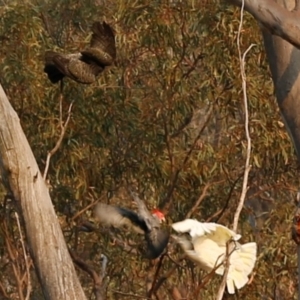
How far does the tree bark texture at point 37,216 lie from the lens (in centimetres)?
309

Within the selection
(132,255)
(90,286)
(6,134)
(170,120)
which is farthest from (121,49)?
(6,134)

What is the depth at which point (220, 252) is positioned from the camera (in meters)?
2.23

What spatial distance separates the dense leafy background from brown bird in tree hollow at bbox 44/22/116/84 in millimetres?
841

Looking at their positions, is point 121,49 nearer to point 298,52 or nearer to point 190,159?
point 190,159

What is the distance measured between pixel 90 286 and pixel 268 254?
1676mm

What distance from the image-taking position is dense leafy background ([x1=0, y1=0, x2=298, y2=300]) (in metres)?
5.34

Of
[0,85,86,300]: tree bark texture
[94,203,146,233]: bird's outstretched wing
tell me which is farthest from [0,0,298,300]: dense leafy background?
[0,85,86,300]: tree bark texture

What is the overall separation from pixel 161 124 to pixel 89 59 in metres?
1.37

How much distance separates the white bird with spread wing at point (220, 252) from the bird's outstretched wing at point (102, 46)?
217 centimetres

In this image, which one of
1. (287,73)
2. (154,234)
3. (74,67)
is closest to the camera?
(154,234)

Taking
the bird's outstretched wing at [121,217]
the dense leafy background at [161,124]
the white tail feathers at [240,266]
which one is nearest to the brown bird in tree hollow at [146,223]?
the bird's outstretched wing at [121,217]

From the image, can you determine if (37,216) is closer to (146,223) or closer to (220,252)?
(146,223)

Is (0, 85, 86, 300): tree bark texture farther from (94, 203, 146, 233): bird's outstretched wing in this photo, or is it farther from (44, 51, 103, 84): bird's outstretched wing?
(44, 51, 103, 84): bird's outstretched wing

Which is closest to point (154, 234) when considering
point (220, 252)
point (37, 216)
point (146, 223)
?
point (146, 223)
